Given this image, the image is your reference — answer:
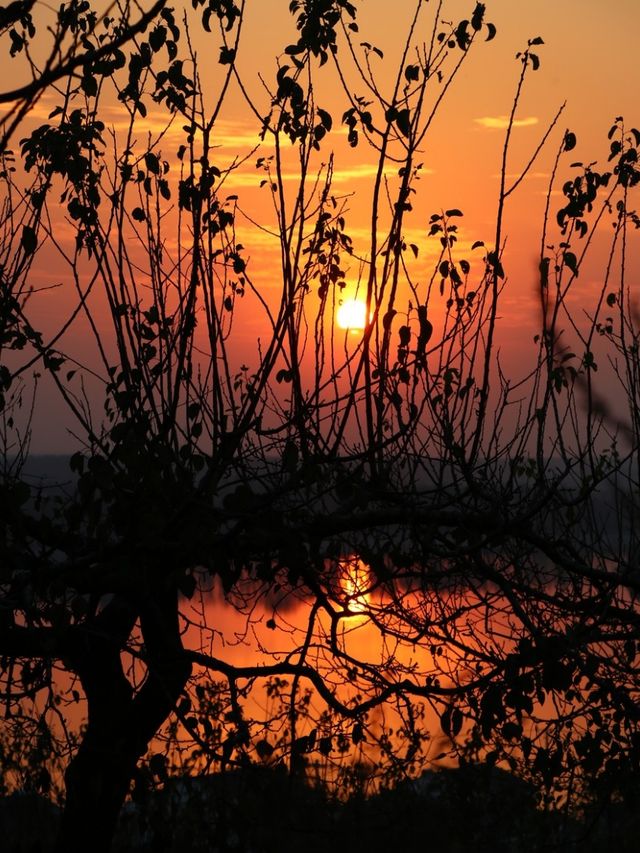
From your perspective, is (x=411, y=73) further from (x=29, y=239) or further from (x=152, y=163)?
(x=29, y=239)

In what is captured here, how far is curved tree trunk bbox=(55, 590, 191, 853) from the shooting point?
675 centimetres

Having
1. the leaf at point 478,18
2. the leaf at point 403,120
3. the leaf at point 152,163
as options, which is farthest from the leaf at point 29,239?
the leaf at point 478,18

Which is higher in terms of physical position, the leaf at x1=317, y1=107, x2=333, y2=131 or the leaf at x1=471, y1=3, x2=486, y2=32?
the leaf at x1=471, y1=3, x2=486, y2=32

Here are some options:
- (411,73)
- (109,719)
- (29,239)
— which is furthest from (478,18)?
(109,719)

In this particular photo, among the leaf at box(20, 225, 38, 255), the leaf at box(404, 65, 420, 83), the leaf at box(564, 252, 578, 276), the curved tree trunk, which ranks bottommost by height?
the curved tree trunk

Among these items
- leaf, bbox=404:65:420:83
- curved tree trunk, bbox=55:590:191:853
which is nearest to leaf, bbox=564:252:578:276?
leaf, bbox=404:65:420:83

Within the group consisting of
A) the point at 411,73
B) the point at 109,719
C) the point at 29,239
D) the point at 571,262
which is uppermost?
the point at 411,73

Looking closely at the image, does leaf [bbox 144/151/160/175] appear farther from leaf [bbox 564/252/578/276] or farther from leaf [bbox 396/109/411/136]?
leaf [bbox 564/252/578/276]

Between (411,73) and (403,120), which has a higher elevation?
(411,73)

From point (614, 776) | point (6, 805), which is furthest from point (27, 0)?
point (6, 805)

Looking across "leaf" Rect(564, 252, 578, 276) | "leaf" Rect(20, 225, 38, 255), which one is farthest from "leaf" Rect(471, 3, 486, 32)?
"leaf" Rect(20, 225, 38, 255)

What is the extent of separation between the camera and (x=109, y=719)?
6887mm

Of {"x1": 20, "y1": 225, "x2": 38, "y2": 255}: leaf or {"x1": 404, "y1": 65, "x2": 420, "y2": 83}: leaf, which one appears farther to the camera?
{"x1": 404, "y1": 65, "x2": 420, "y2": 83}: leaf

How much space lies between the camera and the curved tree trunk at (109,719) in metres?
6.75
